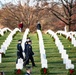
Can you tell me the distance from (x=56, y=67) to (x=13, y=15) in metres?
62.2

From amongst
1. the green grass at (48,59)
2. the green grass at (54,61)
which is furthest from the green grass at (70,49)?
the green grass at (54,61)

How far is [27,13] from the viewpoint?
8400cm

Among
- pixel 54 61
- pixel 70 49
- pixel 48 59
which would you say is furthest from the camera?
pixel 70 49

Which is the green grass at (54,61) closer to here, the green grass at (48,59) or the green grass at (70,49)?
the green grass at (48,59)

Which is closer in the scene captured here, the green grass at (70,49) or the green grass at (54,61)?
the green grass at (54,61)

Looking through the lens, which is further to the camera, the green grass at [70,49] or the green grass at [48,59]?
the green grass at [70,49]

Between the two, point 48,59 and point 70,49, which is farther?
point 70,49

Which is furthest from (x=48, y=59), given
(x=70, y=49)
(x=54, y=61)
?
(x=70, y=49)

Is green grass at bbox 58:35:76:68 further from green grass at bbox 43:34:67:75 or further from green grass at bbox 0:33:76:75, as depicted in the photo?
green grass at bbox 43:34:67:75

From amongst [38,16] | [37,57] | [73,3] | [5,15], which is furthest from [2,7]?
[37,57]

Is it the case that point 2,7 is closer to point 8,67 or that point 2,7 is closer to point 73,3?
point 73,3

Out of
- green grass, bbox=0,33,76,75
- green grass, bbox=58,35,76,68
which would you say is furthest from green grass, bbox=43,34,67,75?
green grass, bbox=58,35,76,68

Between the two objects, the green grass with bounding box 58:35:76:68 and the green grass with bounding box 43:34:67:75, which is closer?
the green grass with bounding box 43:34:67:75

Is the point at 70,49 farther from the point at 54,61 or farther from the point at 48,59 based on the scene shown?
the point at 54,61
